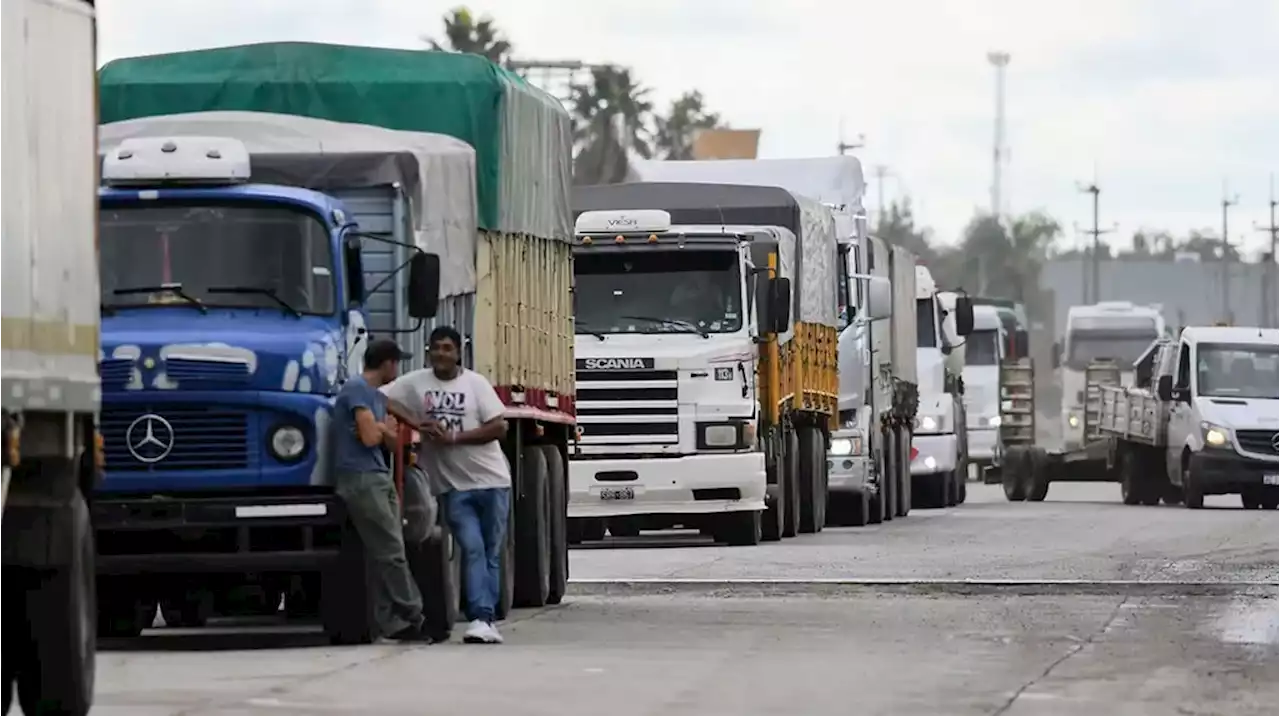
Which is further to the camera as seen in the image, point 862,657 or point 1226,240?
point 1226,240

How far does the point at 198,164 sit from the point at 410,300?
4.41ft

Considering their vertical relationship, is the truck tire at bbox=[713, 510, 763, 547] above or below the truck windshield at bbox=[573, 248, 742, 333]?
below

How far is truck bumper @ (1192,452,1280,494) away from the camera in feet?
152

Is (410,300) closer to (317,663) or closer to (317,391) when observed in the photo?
(317,391)

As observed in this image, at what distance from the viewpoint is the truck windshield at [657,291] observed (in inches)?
1221

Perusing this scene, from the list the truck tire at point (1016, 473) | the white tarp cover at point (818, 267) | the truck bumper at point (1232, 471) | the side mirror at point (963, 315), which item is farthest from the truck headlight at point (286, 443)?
the truck tire at point (1016, 473)

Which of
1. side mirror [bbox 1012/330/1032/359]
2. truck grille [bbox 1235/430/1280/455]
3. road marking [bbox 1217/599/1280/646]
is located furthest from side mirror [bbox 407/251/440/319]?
side mirror [bbox 1012/330/1032/359]

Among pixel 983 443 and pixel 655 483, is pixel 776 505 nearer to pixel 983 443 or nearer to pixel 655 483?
pixel 655 483

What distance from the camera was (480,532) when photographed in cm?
1898

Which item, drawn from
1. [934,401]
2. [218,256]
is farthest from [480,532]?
[934,401]

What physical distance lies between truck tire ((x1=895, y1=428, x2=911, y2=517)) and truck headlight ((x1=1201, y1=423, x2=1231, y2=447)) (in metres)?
4.51

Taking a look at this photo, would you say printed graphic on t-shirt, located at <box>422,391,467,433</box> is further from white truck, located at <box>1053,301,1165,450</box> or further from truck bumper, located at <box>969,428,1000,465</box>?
white truck, located at <box>1053,301,1165,450</box>

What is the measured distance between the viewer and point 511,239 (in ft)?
70.0

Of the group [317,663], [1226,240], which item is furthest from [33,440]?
[1226,240]
